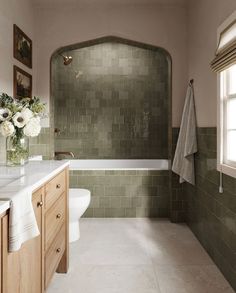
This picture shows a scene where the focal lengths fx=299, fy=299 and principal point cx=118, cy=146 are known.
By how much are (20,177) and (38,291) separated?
0.62 metres

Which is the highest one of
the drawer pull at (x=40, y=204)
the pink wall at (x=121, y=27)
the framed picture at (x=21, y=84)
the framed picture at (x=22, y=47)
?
the pink wall at (x=121, y=27)

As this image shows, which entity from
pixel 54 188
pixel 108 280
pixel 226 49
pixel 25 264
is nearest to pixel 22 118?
pixel 54 188

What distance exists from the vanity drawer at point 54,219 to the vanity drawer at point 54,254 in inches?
2.3

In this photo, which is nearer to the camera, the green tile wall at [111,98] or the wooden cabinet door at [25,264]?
the wooden cabinet door at [25,264]

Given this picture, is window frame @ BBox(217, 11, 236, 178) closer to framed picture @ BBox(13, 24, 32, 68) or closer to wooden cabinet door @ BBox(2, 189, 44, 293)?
wooden cabinet door @ BBox(2, 189, 44, 293)

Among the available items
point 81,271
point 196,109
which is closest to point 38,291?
point 81,271

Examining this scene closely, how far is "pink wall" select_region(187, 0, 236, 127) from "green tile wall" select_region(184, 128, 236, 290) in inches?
8.7

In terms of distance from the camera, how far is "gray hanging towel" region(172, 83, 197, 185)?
10.5ft

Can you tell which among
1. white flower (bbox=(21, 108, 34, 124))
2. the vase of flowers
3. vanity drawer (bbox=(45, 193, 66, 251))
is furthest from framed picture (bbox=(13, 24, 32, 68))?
vanity drawer (bbox=(45, 193, 66, 251))

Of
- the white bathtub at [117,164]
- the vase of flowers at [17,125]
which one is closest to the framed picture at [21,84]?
the vase of flowers at [17,125]

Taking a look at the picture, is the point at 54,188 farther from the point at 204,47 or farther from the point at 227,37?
the point at 204,47

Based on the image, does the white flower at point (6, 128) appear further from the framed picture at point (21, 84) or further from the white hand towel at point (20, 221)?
the framed picture at point (21, 84)

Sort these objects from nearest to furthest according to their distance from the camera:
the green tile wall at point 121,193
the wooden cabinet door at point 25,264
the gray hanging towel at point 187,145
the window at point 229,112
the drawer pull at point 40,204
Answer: the wooden cabinet door at point 25,264 < the drawer pull at point 40,204 < the window at point 229,112 < the gray hanging towel at point 187,145 < the green tile wall at point 121,193

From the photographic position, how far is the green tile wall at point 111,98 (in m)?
4.88
